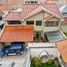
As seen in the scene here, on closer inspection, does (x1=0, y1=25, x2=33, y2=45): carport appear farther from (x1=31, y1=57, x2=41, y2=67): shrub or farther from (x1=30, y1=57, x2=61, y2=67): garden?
(x1=30, y1=57, x2=61, y2=67): garden

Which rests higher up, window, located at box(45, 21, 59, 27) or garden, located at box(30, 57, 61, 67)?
window, located at box(45, 21, 59, 27)

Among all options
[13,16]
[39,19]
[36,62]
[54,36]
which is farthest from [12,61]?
[13,16]

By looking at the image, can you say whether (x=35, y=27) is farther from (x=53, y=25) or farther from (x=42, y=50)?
(x=42, y=50)

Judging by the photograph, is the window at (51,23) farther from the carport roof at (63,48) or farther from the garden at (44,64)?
the carport roof at (63,48)

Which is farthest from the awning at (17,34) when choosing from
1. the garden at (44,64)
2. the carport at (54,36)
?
the garden at (44,64)

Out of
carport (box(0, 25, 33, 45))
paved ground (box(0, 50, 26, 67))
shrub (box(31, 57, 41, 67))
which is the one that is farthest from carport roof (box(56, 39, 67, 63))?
carport (box(0, 25, 33, 45))

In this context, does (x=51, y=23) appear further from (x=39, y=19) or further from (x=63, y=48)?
(x=63, y=48)
